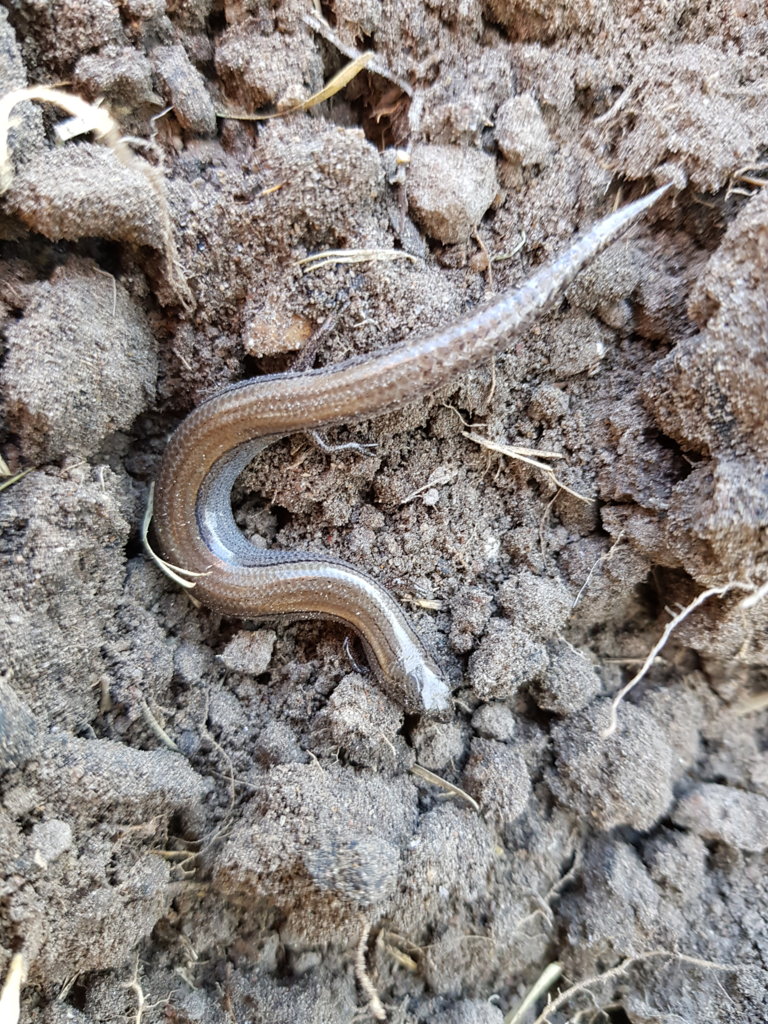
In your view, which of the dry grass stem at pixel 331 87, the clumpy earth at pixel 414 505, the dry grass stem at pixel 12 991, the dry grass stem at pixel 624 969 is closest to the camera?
the dry grass stem at pixel 12 991

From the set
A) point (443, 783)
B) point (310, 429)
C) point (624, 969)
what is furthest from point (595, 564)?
point (624, 969)

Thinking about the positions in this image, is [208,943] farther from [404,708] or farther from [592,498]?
[592,498]

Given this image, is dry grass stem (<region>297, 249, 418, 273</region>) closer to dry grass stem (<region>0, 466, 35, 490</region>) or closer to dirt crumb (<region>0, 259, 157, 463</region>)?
dirt crumb (<region>0, 259, 157, 463</region>)

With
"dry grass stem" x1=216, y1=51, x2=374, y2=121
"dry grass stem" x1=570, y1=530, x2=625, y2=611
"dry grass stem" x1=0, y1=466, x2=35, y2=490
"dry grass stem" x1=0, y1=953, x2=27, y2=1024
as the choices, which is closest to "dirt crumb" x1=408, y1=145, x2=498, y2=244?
"dry grass stem" x1=216, y1=51, x2=374, y2=121

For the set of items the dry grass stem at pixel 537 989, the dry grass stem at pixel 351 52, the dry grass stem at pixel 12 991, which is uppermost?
the dry grass stem at pixel 351 52

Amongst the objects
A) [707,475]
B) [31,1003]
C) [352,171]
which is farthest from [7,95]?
[31,1003]

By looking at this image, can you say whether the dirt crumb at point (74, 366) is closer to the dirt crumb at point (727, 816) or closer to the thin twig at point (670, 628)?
the thin twig at point (670, 628)

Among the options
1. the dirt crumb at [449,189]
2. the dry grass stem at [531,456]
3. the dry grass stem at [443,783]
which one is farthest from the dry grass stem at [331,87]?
the dry grass stem at [443,783]
